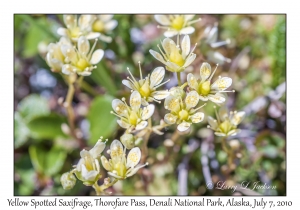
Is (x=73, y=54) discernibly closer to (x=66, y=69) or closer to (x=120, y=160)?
(x=66, y=69)

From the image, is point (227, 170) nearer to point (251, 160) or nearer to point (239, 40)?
point (251, 160)

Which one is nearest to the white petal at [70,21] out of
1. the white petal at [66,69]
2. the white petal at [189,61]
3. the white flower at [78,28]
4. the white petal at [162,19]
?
the white flower at [78,28]

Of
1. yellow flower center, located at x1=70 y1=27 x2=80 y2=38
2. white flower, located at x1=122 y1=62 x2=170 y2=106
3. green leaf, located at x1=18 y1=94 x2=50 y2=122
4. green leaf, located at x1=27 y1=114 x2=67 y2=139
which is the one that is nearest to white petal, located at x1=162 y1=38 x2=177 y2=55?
white flower, located at x1=122 y1=62 x2=170 y2=106

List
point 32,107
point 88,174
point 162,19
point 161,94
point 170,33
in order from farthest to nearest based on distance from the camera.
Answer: point 32,107, point 162,19, point 170,33, point 161,94, point 88,174

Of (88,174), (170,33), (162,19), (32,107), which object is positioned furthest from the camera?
(32,107)

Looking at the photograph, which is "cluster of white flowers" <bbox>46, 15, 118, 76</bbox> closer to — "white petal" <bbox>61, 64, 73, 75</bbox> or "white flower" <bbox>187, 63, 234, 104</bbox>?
"white petal" <bbox>61, 64, 73, 75</bbox>

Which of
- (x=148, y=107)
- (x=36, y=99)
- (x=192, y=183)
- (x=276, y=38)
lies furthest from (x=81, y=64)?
(x=276, y=38)

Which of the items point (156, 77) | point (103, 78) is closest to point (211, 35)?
point (156, 77)
